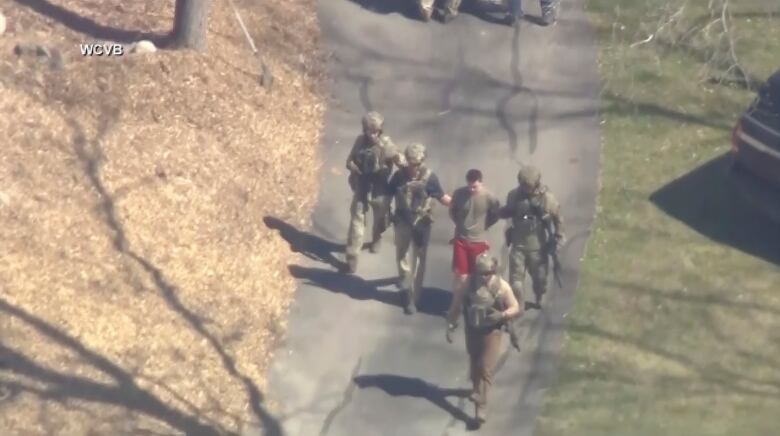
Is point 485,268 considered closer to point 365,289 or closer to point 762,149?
point 365,289

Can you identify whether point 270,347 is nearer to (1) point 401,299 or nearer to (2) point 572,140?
(1) point 401,299

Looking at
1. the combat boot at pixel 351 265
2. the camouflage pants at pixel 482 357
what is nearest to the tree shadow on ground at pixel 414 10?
the combat boot at pixel 351 265

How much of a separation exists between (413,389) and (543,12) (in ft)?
22.5

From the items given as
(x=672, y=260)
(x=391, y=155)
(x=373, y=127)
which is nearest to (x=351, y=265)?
(x=391, y=155)

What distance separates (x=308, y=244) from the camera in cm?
1518

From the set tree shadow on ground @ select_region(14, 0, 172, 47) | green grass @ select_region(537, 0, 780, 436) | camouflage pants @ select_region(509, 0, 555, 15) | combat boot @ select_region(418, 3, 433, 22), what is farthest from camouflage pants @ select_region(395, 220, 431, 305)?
camouflage pants @ select_region(509, 0, 555, 15)

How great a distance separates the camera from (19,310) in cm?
1339

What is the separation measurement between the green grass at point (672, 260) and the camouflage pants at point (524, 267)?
68cm

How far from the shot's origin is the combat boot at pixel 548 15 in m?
18.6

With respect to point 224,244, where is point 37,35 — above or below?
above

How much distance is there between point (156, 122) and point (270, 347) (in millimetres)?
3315

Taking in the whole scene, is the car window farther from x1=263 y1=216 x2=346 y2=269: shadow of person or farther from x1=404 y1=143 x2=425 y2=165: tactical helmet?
x1=263 y1=216 x2=346 y2=269: shadow of person

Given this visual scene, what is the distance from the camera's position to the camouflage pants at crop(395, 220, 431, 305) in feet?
45.6

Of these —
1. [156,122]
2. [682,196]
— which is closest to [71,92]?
[156,122]
